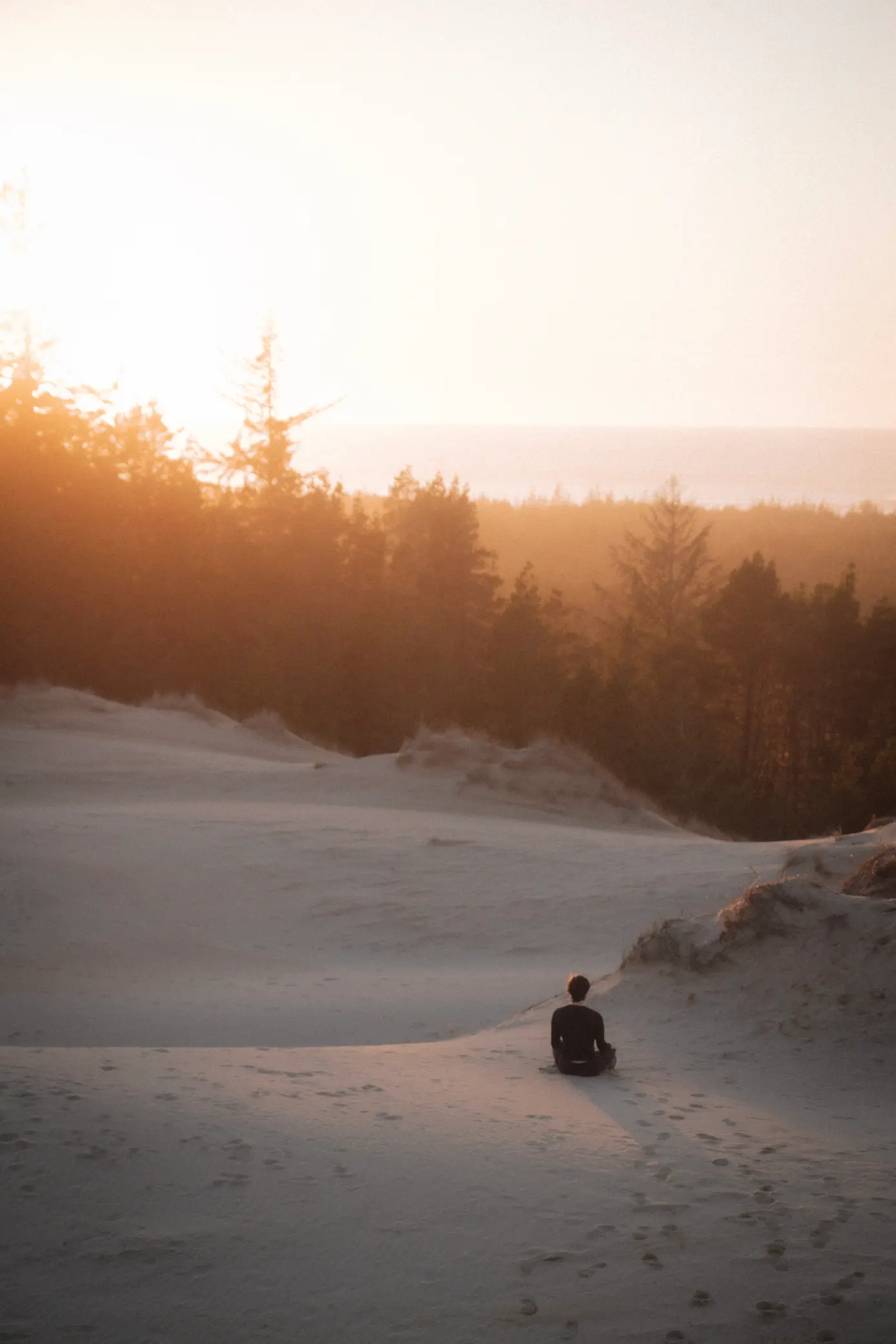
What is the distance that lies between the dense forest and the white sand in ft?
47.4

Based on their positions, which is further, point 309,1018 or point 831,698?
point 831,698

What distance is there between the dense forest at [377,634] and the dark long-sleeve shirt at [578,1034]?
19.9 m

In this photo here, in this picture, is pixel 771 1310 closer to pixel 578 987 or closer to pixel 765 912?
pixel 578 987

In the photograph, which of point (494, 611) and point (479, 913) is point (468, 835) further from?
point (494, 611)

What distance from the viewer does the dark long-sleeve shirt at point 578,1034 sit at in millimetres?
6633

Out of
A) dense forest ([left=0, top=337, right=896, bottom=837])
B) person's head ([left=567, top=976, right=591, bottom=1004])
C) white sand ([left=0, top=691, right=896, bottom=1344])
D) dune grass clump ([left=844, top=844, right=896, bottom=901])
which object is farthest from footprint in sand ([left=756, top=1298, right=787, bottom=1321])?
dense forest ([left=0, top=337, right=896, bottom=837])

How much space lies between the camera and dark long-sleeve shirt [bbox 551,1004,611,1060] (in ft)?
21.8

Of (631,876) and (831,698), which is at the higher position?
(831,698)

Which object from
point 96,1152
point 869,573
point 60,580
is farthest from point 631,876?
point 869,573

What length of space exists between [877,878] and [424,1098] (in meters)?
4.76

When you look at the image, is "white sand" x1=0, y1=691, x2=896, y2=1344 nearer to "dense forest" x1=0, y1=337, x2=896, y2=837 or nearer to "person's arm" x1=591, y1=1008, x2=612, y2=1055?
"person's arm" x1=591, y1=1008, x2=612, y2=1055

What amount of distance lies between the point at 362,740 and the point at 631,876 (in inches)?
836

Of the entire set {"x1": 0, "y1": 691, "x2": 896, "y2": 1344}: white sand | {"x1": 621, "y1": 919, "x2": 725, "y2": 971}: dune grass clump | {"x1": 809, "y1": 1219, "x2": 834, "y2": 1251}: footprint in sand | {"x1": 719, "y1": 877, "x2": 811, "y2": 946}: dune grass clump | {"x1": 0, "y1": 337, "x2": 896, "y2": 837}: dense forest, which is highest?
{"x1": 0, "y1": 337, "x2": 896, "y2": 837}: dense forest

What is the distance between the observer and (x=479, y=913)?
41.9ft
